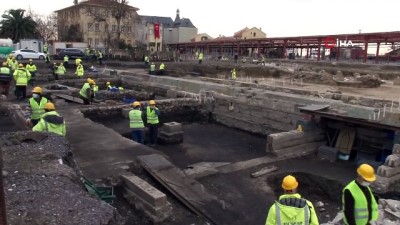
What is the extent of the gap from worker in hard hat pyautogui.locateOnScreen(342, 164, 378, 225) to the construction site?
2112 millimetres

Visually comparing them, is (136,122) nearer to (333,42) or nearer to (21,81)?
(21,81)

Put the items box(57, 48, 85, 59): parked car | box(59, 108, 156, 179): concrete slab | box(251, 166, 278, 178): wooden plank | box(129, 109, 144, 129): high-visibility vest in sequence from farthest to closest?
box(57, 48, 85, 59): parked car < box(129, 109, 144, 129): high-visibility vest < box(251, 166, 278, 178): wooden plank < box(59, 108, 156, 179): concrete slab

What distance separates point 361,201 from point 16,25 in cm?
5359

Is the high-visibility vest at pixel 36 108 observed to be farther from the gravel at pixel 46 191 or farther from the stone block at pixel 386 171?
the stone block at pixel 386 171

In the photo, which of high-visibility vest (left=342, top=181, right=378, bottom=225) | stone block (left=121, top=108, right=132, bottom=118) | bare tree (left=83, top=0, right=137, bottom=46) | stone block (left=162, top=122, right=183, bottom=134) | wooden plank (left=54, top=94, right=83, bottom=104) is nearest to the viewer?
high-visibility vest (left=342, top=181, right=378, bottom=225)

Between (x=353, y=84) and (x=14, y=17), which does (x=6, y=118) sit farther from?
(x=14, y=17)

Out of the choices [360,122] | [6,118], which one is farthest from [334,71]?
[6,118]

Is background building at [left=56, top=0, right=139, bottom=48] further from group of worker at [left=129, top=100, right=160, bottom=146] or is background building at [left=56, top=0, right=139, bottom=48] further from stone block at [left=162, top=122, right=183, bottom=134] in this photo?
group of worker at [left=129, top=100, right=160, bottom=146]

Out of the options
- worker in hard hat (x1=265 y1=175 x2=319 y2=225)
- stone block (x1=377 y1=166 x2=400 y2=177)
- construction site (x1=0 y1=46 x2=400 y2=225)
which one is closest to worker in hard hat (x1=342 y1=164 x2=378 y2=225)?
worker in hard hat (x1=265 y1=175 x2=319 y2=225)

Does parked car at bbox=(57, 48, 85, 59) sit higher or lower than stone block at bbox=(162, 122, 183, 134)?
higher

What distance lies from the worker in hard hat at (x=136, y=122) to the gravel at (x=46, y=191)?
457 cm

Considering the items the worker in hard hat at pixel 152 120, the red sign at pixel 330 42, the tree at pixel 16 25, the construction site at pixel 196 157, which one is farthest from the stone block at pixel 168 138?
the tree at pixel 16 25

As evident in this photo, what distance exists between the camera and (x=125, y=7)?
157ft

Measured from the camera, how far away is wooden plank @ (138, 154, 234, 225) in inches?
282
